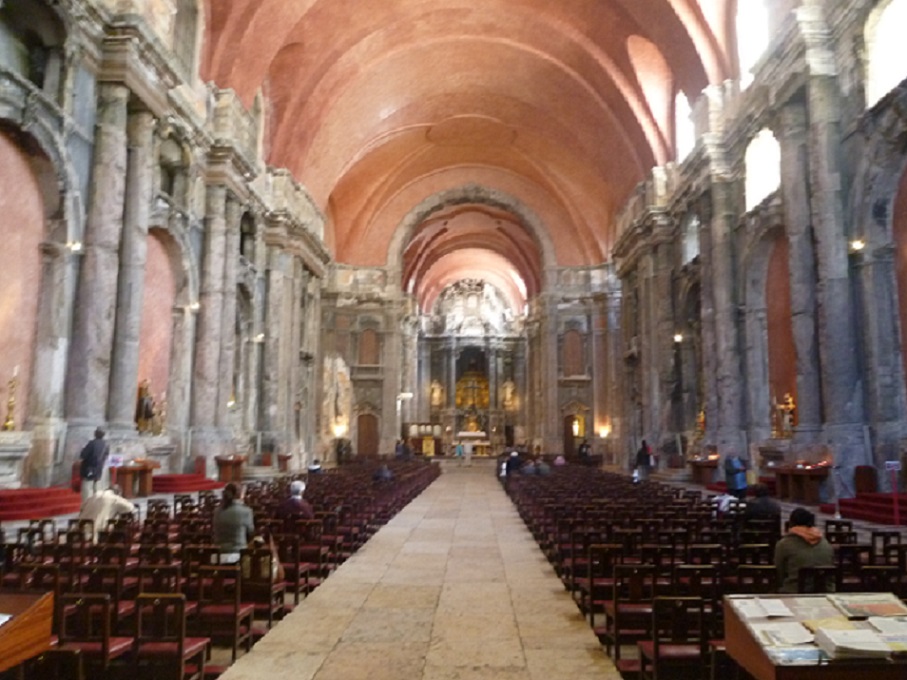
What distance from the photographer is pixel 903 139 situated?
527 inches

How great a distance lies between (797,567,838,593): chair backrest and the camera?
4.49m

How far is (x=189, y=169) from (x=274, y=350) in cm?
828

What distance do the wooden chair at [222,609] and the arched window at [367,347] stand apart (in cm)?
3562

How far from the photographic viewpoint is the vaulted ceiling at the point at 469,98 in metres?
23.0

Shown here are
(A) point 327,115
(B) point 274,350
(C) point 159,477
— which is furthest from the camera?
(A) point 327,115

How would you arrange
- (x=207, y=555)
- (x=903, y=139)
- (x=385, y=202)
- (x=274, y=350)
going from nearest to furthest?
(x=207, y=555)
(x=903, y=139)
(x=274, y=350)
(x=385, y=202)

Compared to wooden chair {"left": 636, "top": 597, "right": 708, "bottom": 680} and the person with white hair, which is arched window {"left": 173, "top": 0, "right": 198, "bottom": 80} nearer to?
the person with white hair

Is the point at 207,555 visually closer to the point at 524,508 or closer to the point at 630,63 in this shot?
the point at 524,508

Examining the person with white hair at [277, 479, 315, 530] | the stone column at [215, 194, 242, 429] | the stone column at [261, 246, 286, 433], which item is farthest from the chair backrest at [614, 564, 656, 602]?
the stone column at [261, 246, 286, 433]

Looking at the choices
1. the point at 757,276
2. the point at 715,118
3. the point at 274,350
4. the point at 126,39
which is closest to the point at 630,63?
the point at 715,118

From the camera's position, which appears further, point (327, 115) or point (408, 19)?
point (327, 115)

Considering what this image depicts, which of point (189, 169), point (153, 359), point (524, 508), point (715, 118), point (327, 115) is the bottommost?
point (524, 508)

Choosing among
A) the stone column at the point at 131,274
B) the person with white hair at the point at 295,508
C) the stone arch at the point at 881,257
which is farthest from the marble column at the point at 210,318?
the stone arch at the point at 881,257

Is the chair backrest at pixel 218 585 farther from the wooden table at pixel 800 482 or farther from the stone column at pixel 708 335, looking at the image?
the stone column at pixel 708 335
